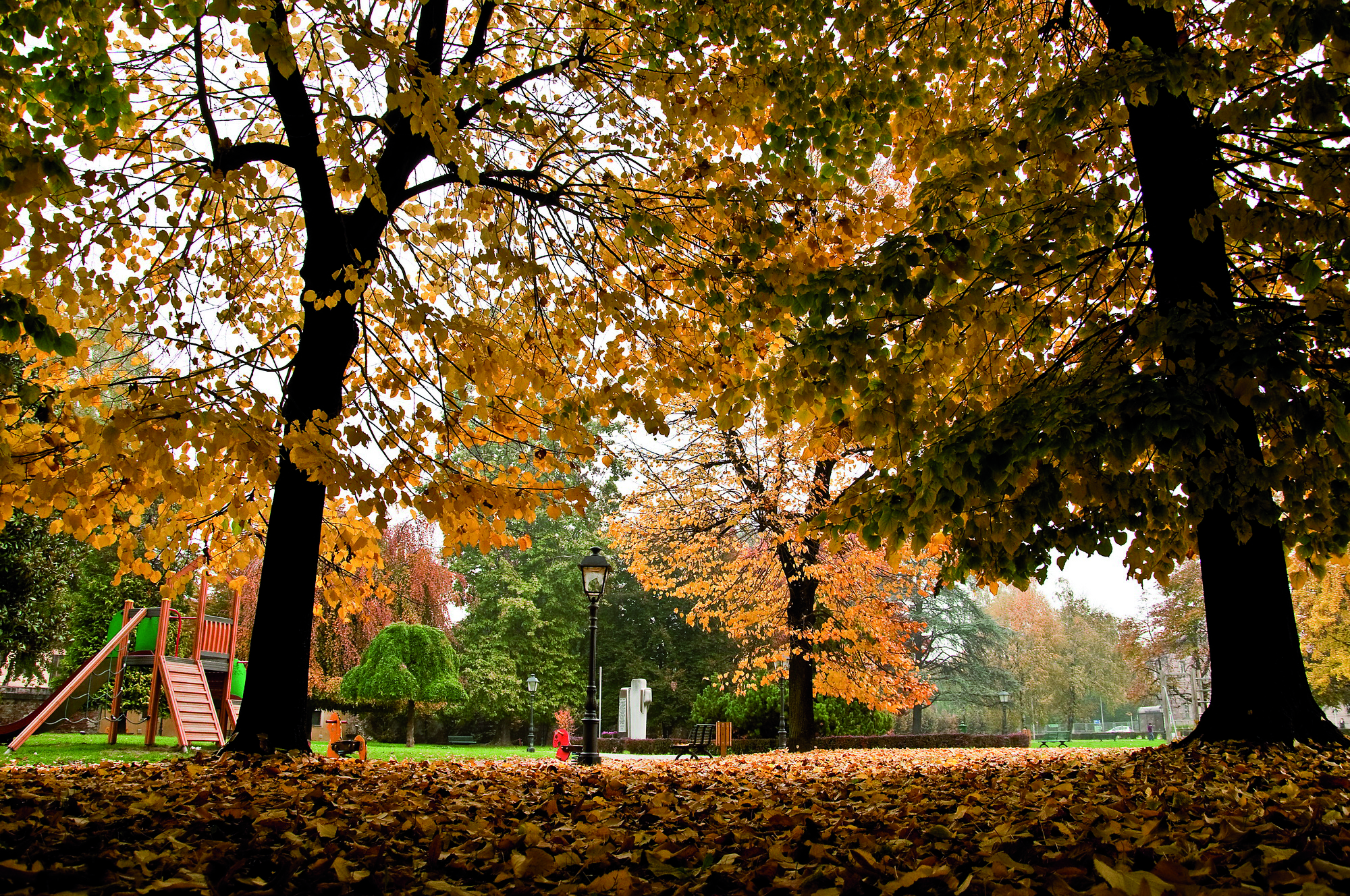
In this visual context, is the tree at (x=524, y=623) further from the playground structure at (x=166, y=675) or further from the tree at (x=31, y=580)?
the tree at (x=31, y=580)

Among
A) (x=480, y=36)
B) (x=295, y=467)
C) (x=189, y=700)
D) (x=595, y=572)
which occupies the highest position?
(x=480, y=36)

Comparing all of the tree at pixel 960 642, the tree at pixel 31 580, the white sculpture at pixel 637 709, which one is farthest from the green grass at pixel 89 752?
the tree at pixel 960 642

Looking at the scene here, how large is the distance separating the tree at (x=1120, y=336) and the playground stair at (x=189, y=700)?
30.9 ft

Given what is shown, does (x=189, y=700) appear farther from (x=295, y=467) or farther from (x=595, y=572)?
(x=295, y=467)

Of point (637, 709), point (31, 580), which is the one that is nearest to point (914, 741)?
point (637, 709)

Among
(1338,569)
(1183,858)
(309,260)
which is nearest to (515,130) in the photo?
(309,260)

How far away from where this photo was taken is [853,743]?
62.1 feet

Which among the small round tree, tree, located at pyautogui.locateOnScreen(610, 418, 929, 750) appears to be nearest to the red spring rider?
tree, located at pyautogui.locateOnScreen(610, 418, 929, 750)

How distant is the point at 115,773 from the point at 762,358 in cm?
504

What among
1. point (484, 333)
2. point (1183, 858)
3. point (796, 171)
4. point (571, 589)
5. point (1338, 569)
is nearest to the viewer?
point (1183, 858)

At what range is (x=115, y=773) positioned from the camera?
4387mm

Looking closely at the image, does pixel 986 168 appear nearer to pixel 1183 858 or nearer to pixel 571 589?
pixel 1183 858

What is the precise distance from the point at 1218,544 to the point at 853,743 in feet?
50.3

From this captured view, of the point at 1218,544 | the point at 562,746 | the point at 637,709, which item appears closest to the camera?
the point at 1218,544
